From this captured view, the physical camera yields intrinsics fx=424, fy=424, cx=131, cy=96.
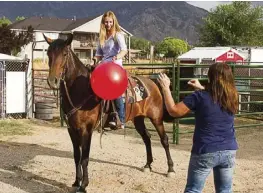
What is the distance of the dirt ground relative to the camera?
19.5 ft

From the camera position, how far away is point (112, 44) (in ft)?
19.7

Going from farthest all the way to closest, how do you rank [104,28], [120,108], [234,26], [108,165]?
[234,26], [108,165], [120,108], [104,28]

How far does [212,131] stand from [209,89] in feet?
1.19

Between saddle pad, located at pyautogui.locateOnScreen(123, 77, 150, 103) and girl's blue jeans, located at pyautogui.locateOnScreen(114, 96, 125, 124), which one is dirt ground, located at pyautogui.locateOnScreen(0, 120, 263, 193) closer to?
girl's blue jeans, located at pyautogui.locateOnScreen(114, 96, 125, 124)

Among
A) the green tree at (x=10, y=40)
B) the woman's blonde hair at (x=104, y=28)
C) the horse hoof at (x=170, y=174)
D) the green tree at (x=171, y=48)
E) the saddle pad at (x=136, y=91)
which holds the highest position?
the green tree at (x=171, y=48)

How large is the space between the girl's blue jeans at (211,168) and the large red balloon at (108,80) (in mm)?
1787

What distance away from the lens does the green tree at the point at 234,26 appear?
4538 centimetres

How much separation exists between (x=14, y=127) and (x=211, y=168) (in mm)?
8805

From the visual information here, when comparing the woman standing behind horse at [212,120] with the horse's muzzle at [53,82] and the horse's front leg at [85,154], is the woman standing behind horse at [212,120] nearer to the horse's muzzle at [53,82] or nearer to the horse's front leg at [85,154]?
the horse's muzzle at [53,82]

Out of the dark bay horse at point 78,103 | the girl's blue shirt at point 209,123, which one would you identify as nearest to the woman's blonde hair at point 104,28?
the dark bay horse at point 78,103

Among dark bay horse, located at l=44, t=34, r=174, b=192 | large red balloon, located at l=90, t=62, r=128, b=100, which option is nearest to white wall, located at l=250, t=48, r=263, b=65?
dark bay horse, located at l=44, t=34, r=174, b=192

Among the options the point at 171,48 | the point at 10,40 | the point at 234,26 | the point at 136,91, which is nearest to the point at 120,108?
the point at 136,91

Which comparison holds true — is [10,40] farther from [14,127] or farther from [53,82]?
[53,82]

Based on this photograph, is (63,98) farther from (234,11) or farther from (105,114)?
(234,11)
